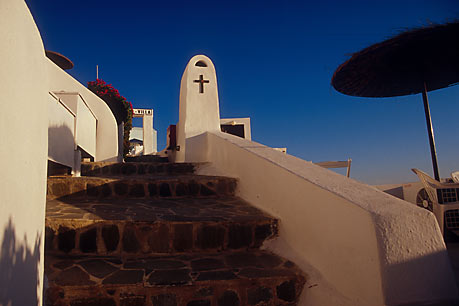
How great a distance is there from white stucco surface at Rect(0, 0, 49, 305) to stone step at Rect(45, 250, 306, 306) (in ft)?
0.78

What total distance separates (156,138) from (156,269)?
19.7 metres

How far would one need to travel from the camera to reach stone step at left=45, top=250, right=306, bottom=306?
1.70 meters

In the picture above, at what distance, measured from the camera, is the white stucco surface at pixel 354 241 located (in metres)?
1.51

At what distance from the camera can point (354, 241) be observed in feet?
5.57

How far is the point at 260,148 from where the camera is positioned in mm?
3455

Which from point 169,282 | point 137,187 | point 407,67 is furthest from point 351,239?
point 407,67

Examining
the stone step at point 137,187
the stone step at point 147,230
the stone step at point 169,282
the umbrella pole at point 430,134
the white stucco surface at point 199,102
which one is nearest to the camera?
the stone step at point 169,282

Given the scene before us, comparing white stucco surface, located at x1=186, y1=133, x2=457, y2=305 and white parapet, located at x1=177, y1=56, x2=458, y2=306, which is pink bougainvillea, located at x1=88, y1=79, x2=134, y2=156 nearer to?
white parapet, located at x1=177, y1=56, x2=458, y2=306

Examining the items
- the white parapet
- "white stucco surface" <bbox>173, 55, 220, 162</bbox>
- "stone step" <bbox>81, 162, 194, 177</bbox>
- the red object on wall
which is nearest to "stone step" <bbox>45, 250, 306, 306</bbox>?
the white parapet

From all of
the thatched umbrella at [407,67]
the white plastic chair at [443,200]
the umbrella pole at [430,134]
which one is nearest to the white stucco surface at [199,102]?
the thatched umbrella at [407,67]

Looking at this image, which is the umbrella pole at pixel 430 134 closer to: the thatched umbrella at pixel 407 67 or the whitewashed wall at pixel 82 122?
the thatched umbrella at pixel 407 67

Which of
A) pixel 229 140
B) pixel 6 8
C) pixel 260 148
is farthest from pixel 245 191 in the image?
pixel 6 8

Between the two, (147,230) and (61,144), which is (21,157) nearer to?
(147,230)

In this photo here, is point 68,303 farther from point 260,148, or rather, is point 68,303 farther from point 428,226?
point 260,148
